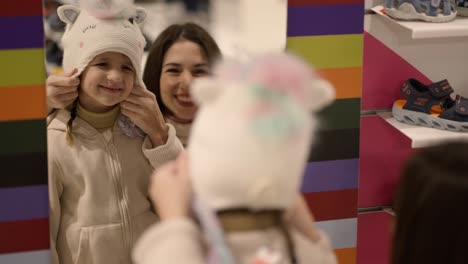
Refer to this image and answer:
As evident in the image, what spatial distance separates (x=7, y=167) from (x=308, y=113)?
1.28 meters

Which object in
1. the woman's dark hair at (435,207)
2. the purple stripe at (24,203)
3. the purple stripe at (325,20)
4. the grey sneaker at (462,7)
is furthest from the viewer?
the grey sneaker at (462,7)

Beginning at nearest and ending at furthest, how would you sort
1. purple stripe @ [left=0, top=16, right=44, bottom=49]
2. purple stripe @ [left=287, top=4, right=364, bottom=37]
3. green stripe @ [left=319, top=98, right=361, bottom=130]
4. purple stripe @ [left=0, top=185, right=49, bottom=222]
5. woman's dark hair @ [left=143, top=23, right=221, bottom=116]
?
purple stripe @ [left=0, top=16, right=44, bottom=49] < purple stripe @ [left=0, top=185, right=49, bottom=222] < woman's dark hair @ [left=143, top=23, right=221, bottom=116] < purple stripe @ [left=287, top=4, right=364, bottom=37] < green stripe @ [left=319, top=98, right=361, bottom=130]

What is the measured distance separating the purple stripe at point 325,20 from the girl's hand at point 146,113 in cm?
52

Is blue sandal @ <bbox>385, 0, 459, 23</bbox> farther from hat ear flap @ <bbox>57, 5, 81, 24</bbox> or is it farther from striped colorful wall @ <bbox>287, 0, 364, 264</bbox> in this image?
hat ear flap @ <bbox>57, 5, 81, 24</bbox>

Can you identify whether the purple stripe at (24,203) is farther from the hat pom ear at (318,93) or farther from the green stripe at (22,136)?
the hat pom ear at (318,93)

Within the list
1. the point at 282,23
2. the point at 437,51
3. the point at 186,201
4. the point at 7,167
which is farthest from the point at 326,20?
the point at 186,201

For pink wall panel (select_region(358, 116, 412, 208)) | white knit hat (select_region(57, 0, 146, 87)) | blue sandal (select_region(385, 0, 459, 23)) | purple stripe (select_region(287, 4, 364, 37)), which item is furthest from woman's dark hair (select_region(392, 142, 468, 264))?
pink wall panel (select_region(358, 116, 412, 208))

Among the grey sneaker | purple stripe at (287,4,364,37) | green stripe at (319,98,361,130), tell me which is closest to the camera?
purple stripe at (287,4,364,37)

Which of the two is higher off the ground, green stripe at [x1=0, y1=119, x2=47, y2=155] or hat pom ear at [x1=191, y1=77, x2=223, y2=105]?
hat pom ear at [x1=191, y1=77, x2=223, y2=105]

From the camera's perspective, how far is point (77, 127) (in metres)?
2.58

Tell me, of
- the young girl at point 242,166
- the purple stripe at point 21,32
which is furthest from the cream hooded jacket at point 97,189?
the young girl at point 242,166

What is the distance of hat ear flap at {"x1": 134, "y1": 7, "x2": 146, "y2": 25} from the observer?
2.57 meters

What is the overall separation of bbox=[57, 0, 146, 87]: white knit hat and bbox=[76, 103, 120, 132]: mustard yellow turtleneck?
0.12 metres

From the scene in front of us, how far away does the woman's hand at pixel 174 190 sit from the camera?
5.23 ft
